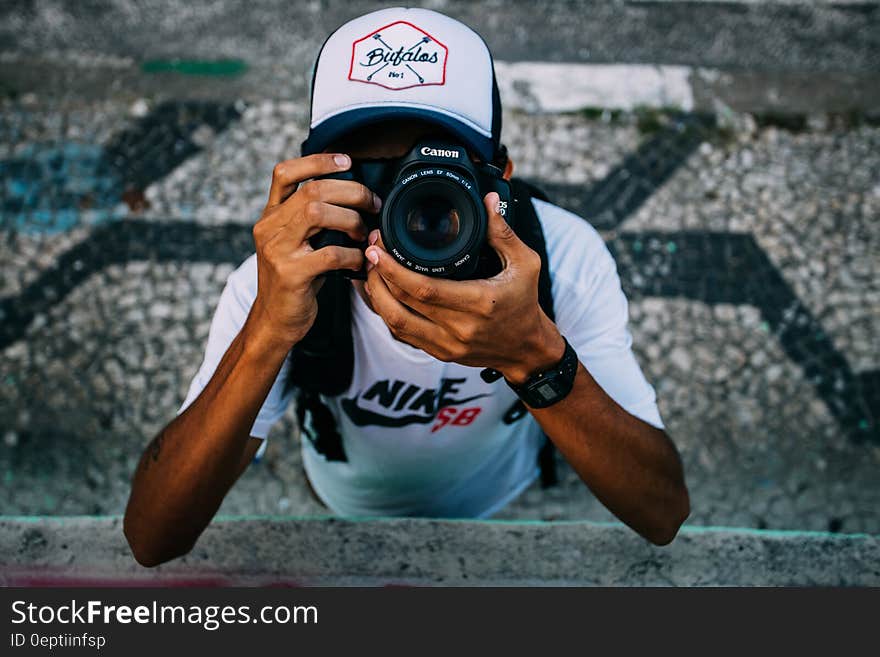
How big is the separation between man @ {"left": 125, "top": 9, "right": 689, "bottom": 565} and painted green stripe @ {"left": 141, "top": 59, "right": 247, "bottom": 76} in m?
2.37

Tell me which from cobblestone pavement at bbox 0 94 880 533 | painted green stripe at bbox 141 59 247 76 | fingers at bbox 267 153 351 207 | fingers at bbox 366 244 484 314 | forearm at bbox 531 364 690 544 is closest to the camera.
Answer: fingers at bbox 366 244 484 314

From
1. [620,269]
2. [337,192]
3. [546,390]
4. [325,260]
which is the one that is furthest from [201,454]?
[620,269]

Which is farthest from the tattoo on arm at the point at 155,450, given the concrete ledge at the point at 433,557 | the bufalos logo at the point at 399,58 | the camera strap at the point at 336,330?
the bufalos logo at the point at 399,58

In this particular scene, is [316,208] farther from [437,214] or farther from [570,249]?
[570,249]

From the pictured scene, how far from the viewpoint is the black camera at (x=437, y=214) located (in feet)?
4.67

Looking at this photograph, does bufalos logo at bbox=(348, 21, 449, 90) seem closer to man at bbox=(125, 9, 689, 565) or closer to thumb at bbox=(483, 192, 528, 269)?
man at bbox=(125, 9, 689, 565)

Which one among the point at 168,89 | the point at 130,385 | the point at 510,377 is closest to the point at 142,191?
the point at 168,89

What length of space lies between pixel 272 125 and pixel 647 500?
2702 millimetres

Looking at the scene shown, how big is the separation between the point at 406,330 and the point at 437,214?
0.26 m

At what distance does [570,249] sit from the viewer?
5.81 feet

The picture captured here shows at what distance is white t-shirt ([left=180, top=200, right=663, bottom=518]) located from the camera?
173 centimetres

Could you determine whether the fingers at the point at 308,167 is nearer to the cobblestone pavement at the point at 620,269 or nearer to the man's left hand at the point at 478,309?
the man's left hand at the point at 478,309

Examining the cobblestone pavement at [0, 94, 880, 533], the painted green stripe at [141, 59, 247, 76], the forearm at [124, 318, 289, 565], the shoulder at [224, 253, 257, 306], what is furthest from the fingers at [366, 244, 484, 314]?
the painted green stripe at [141, 59, 247, 76]

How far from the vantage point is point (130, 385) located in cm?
317
